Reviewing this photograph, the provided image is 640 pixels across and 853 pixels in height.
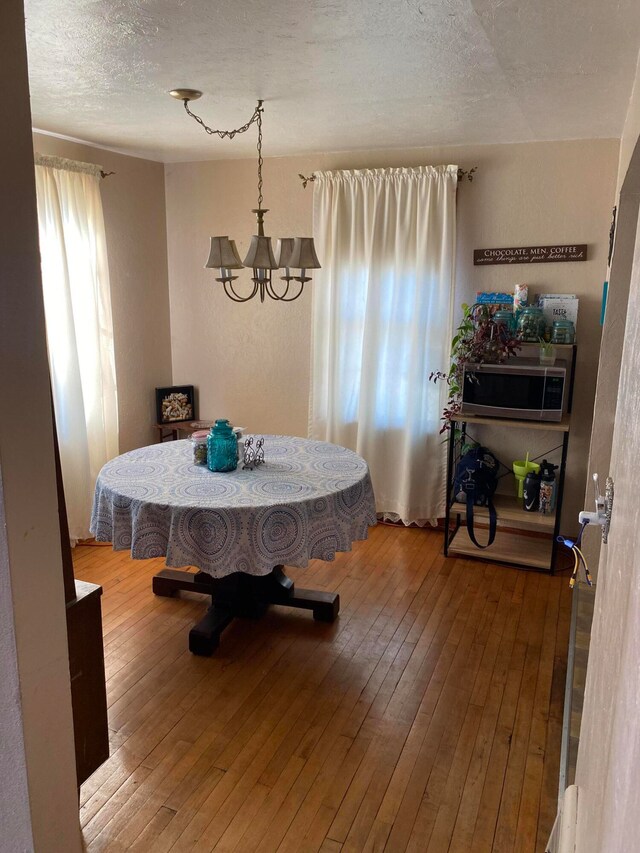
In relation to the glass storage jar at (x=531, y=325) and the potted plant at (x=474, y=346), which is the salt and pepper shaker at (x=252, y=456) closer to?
the potted plant at (x=474, y=346)

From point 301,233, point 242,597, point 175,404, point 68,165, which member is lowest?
point 242,597

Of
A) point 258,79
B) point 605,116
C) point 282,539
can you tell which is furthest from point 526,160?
point 282,539

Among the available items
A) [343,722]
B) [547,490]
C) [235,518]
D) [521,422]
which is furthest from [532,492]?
[235,518]

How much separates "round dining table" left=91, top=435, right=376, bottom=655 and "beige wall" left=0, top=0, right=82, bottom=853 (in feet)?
4.01

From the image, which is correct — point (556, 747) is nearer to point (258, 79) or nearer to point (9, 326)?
point (9, 326)

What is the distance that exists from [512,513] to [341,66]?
247 centimetres

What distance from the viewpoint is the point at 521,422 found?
11.3ft

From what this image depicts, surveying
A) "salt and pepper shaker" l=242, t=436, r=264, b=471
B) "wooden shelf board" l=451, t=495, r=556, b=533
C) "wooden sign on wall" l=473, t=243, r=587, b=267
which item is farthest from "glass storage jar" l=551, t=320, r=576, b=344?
"salt and pepper shaker" l=242, t=436, r=264, b=471

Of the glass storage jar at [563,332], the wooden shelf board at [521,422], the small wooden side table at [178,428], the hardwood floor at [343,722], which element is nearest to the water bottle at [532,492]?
the wooden shelf board at [521,422]

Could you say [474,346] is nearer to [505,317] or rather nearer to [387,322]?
[505,317]

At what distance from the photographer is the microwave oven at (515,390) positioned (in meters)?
3.34

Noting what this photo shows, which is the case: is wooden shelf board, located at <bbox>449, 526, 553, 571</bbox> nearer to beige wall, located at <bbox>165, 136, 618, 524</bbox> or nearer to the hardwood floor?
the hardwood floor

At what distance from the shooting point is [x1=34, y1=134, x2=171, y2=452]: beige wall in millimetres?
4039

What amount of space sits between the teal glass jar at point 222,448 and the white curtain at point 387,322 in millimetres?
1475
